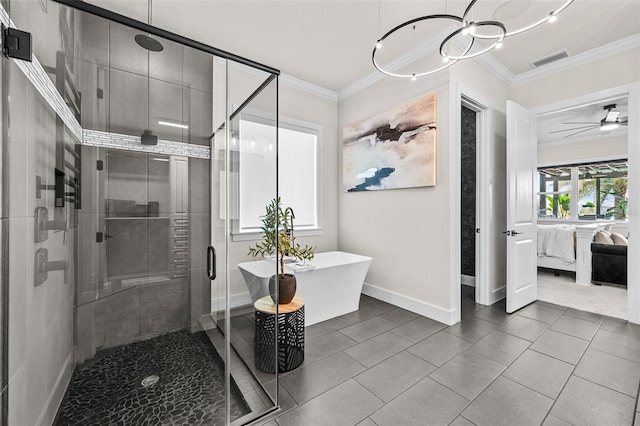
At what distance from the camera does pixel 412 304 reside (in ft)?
10.2

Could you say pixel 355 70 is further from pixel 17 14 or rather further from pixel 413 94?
pixel 17 14

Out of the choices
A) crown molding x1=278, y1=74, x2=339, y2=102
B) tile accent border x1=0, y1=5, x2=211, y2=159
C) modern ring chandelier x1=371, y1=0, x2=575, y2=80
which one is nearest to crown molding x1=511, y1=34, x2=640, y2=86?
modern ring chandelier x1=371, y1=0, x2=575, y2=80

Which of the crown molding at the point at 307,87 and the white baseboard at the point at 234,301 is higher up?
the crown molding at the point at 307,87

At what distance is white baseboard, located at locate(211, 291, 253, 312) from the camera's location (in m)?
1.62

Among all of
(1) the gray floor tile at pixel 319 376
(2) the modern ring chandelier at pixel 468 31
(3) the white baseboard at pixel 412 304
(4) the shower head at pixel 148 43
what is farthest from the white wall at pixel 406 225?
(4) the shower head at pixel 148 43

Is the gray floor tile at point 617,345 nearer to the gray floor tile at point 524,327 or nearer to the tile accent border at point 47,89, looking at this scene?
the gray floor tile at point 524,327

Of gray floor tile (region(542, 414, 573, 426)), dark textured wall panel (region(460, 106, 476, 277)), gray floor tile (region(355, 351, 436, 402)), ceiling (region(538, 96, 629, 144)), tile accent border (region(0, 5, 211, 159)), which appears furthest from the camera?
ceiling (region(538, 96, 629, 144))

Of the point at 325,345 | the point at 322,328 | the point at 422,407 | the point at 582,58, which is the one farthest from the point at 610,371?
the point at 582,58

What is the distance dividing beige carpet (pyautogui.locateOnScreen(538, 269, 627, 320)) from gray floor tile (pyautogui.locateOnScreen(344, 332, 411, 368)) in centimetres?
239

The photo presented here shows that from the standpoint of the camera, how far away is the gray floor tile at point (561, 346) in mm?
2148

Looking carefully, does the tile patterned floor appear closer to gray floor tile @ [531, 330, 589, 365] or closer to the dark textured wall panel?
gray floor tile @ [531, 330, 589, 365]

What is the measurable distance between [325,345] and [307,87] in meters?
3.25

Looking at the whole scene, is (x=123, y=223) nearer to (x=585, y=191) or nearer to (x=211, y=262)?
(x=211, y=262)

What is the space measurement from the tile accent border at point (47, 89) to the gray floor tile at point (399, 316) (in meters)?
2.87
